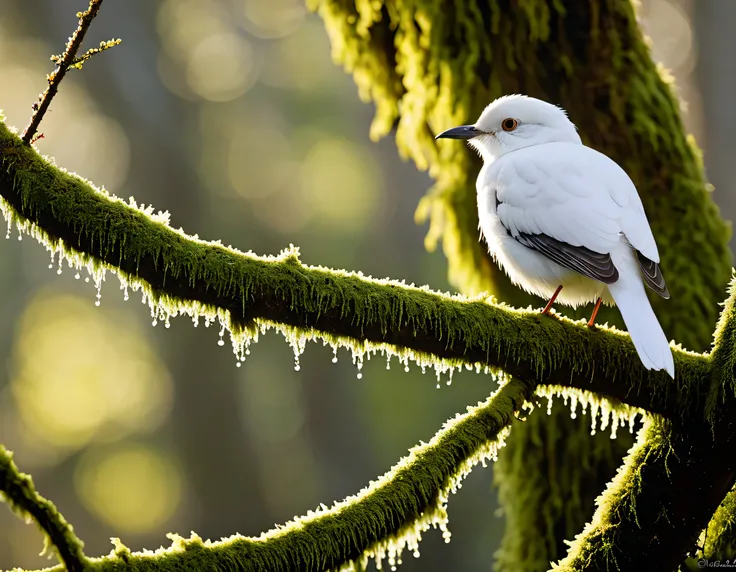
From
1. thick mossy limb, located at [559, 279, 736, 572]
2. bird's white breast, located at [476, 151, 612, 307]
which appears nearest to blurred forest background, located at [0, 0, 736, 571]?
bird's white breast, located at [476, 151, 612, 307]

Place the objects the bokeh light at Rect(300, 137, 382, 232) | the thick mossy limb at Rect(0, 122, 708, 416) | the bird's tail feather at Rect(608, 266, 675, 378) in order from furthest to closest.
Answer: the bokeh light at Rect(300, 137, 382, 232) < the bird's tail feather at Rect(608, 266, 675, 378) < the thick mossy limb at Rect(0, 122, 708, 416)

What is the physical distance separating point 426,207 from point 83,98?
13012 mm

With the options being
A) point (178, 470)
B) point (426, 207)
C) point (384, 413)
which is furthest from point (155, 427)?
point (426, 207)

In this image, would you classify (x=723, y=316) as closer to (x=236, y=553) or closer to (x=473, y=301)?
(x=473, y=301)

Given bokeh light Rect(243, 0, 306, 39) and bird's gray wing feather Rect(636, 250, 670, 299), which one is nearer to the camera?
bird's gray wing feather Rect(636, 250, 670, 299)

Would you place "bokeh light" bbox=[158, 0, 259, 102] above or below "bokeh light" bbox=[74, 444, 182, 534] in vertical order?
above

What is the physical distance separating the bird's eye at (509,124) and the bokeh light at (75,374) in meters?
Answer: 16.8

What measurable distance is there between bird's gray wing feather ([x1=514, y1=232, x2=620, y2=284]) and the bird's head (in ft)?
2.50

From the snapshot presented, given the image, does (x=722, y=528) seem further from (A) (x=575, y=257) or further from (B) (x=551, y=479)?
(B) (x=551, y=479)

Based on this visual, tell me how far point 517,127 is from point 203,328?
13257mm

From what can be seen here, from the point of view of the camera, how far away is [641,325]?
257cm

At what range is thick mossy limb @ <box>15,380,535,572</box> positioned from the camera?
1.98m

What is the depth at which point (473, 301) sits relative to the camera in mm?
2490

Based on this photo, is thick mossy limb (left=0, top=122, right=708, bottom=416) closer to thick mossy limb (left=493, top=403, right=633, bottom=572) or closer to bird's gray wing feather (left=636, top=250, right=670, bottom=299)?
bird's gray wing feather (left=636, top=250, right=670, bottom=299)
